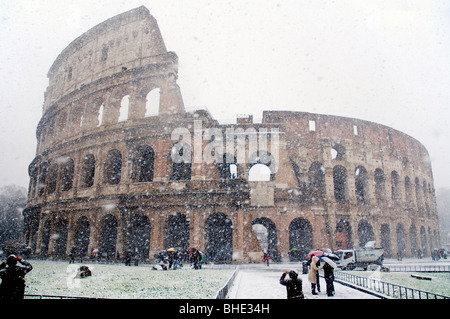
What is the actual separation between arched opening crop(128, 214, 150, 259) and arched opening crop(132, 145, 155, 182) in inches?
96.2

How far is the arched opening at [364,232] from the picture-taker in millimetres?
20283

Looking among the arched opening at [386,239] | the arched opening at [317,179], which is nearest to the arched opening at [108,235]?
the arched opening at [317,179]

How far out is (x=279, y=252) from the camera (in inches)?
680

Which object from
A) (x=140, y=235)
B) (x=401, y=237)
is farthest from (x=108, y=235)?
(x=401, y=237)

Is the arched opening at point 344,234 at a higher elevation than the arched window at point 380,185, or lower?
lower

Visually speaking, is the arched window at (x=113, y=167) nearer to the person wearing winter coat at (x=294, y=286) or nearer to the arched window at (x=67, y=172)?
the arched window at (x=67, y=172)

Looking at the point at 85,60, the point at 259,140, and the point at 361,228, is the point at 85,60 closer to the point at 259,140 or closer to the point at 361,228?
the point at 259,140

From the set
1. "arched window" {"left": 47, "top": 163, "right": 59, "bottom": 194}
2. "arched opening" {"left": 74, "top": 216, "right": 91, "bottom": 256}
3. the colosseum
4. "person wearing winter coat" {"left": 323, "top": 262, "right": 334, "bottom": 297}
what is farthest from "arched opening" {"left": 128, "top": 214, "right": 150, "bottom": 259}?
"person wearing winter coat" {"left": 323, "top": 262, "right": 334, "bottom": 297}

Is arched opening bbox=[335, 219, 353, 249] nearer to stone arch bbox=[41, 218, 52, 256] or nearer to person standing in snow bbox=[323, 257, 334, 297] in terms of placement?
person standing in snow bbox=[323, 257, 334, 297]

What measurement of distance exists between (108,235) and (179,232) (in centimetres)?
471

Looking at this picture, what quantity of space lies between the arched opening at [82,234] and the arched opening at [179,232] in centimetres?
568

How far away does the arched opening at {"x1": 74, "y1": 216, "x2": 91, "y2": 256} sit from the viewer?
62.0 feet

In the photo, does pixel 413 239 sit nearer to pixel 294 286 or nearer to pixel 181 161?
pixel 181 161

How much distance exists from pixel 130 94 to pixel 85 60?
6309mm
